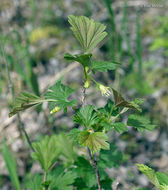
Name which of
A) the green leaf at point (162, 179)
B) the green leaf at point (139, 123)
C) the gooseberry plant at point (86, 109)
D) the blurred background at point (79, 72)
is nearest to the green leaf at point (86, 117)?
the gooseberry plant at point (86, 109)

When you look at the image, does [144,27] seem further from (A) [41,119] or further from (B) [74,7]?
(A) [41,119]

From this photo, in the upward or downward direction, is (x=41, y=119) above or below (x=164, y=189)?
below

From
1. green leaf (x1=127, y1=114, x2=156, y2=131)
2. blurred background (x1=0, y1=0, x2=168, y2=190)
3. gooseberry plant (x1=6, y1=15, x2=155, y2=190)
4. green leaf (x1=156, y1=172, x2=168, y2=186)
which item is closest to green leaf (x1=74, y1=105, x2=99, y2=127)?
gooseberry plant (x1=6, y1=15, x2=155, y2=190)

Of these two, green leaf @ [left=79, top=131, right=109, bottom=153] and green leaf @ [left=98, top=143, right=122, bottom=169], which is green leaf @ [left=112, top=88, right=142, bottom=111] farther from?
green leaf @ [left=98, top=143, right=122, bottom=169]

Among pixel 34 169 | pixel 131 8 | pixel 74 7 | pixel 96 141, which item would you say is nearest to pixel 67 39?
pixel 74 7

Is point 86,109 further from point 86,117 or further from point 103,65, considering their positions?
point 103,65

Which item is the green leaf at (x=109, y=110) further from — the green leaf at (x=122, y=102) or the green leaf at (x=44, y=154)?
the green leaf at (x=44, y=154)
